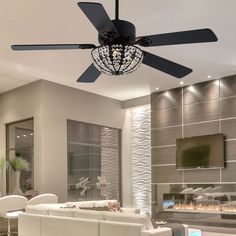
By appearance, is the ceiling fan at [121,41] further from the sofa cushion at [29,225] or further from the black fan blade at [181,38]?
the sofa cushion at [29,225]

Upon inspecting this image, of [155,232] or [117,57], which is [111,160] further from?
[117,57]

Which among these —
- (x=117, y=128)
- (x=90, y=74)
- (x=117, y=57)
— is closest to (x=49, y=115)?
(x=117, y=128)

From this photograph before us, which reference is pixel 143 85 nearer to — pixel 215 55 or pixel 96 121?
pixel 96 121

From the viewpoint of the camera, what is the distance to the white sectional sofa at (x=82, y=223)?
4254 mm

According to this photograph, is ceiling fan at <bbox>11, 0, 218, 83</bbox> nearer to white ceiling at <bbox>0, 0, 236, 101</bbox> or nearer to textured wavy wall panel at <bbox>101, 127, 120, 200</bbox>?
white ceiling at <bbox>0, 0, 236, 101</bbox>

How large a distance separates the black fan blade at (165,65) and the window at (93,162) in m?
5.85

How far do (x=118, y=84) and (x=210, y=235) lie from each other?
3.93m

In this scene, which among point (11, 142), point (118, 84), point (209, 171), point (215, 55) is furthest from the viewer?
point (11, 142)

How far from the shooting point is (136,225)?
165 inches

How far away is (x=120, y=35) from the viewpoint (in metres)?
2.81

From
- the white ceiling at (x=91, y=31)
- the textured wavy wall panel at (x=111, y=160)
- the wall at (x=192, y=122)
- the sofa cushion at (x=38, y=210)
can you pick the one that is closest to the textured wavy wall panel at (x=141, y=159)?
the textured wavy wall panel at (x=111, y=160)

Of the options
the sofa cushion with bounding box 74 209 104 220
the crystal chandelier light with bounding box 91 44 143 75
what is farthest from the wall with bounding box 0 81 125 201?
the crystal chandelier light with bounding box 91 44 143 75

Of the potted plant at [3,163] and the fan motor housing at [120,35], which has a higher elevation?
the fan motor housing at [120,35]

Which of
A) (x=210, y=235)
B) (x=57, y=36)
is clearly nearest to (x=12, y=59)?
(x=57, y=36)
